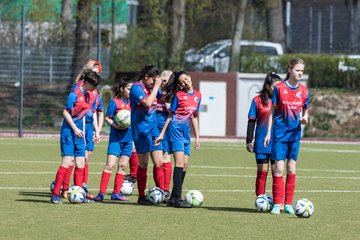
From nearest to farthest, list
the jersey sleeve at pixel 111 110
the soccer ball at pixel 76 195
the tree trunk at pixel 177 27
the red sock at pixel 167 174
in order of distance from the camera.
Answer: the soccer ball at pixel 76 195, the red sock at pixel 167 174, the jersey sleeve at pixel 111 110, the tree trunk at pixel 177 27

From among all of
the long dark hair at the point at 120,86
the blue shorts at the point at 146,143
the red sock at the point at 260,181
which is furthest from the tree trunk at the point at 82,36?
the red sock at the point at 260,181

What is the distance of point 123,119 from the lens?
16.0 metres

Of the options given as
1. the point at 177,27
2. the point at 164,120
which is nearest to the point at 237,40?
the point at 177,27

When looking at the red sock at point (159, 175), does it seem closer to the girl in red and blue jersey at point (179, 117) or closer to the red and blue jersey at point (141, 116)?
the girl in red and blue jersey at point (179, 117)

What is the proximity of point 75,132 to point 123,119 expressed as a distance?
1084 mm

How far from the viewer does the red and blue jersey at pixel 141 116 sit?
49.7 feet

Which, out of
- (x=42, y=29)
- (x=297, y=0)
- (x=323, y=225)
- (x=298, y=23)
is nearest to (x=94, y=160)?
(x=323, y=225)

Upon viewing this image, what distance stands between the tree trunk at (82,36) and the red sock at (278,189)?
22076 millimetres

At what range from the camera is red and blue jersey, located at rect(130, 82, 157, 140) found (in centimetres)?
1515

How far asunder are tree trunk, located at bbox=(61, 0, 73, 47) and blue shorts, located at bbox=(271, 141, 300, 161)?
25.0m

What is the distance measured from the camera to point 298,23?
2307 inches

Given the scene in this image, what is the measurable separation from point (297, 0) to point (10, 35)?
87.0 ft

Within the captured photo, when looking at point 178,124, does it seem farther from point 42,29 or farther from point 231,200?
point 42,29

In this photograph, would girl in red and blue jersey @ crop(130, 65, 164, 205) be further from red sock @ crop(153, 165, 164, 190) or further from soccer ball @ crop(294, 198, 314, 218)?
soccer ball @ crop(294, 198, 314, 218)
